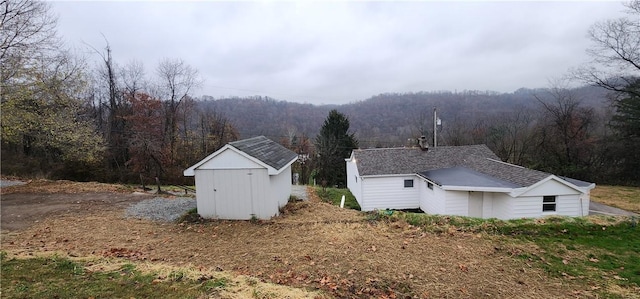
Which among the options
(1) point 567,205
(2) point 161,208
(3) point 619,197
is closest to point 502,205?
(1) point 567,205

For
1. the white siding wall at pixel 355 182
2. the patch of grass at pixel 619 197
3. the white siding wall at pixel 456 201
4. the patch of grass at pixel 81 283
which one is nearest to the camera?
the patch of grass at pixel 81 283

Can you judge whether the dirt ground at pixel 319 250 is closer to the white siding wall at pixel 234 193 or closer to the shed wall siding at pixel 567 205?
the white siding wall at pixel 234 193

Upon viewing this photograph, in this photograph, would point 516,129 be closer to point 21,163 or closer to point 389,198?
point 389,198

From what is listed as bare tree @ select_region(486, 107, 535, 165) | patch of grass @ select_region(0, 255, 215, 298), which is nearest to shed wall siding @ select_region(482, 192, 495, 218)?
patch of grass @ select_region(0, 255, 215, 298)

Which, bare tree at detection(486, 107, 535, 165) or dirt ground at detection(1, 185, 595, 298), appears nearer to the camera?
dirt ground at detection(1, 185, 595, 298)

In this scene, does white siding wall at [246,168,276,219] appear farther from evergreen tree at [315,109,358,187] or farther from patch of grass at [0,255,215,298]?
evergreen tree at [315,109,358,187]

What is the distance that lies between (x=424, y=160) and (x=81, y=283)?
55.5ft

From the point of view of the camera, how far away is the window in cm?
1255

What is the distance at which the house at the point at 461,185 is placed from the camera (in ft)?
40.8

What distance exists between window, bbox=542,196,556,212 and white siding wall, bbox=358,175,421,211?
598cm

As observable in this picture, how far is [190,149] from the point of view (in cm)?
2955

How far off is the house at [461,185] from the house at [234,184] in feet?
28.2

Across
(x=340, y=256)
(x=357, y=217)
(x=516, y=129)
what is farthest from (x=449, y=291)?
(x=516, y=129)

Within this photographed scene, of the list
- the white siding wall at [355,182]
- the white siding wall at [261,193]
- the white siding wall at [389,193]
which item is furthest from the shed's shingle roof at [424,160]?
the white siding wall at [261,193]
